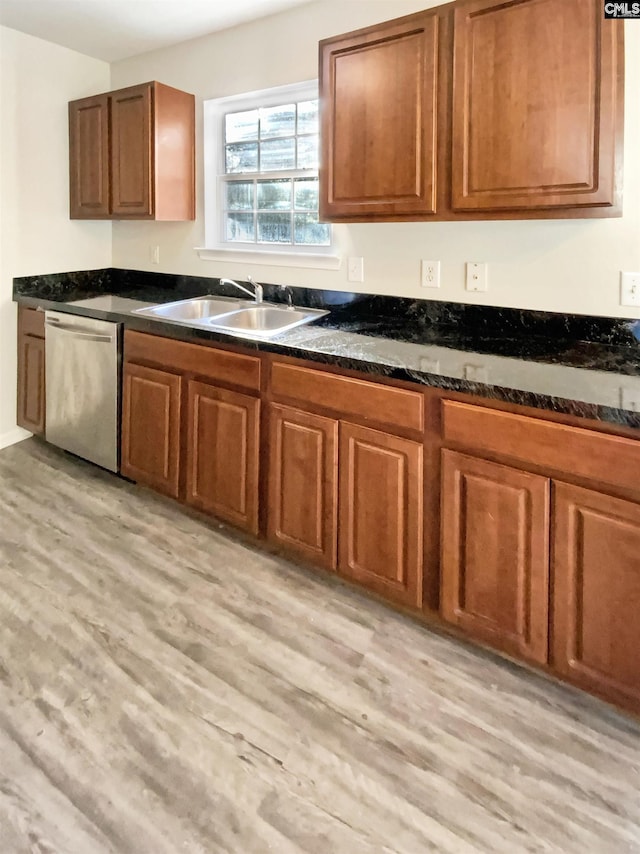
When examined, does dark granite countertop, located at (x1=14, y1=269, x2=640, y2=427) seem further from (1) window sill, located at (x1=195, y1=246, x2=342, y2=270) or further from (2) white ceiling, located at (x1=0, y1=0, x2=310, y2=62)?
(2) white ceiling, located at (x1=0, y1=0, x2=310, y2=62)

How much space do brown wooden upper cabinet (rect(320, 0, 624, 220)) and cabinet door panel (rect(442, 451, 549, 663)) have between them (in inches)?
33.2

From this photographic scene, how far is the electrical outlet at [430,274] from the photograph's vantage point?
2.59 m

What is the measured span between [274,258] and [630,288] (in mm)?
1719

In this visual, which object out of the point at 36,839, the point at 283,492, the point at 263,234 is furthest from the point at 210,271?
the point at 36,839

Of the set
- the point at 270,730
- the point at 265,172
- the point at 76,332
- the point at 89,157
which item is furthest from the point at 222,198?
the point at 270,730

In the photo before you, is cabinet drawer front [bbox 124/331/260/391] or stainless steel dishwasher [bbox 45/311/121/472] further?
stainless steel dishwasher [bbox 45/311/121/472]

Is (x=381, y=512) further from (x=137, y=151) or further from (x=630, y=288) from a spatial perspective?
(x=137, y=151)

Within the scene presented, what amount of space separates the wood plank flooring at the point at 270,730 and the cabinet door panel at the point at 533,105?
1.47 metres

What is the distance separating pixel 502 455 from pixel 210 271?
2.30m

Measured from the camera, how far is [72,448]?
344 cm

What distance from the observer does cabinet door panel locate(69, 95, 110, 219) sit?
3.53m

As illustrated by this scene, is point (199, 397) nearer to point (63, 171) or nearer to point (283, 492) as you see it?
point (283, 492)

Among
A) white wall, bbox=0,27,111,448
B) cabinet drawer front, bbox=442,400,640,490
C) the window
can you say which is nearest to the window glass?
the window

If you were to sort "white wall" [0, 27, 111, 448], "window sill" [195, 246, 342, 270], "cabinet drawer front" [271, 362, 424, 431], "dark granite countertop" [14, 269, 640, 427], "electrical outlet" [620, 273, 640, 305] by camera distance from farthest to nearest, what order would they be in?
"white wall" [0, 27, 111, 448], "window sill" [195, 246, 342, 270], "electrical outlet" [620, 273, 640, 305], "cabinet drawer front" [271, 362, 424, 431], "dark granite countertop" [14, 269, 640, 427]
